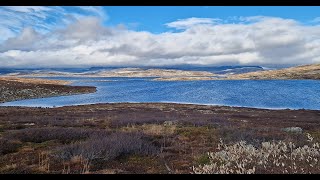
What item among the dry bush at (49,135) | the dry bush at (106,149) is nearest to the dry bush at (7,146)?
the dry bush at (49,135)

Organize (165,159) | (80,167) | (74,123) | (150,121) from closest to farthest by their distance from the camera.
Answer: (80,167)
(165,159)
(74,123)
(150,121)

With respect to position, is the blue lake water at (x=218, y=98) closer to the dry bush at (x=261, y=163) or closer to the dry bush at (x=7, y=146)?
the dry bush at (x=7, y=146)

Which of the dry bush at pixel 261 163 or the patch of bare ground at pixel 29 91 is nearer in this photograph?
the dry bush at pixel 261 163

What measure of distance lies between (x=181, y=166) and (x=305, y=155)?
467 centimetres

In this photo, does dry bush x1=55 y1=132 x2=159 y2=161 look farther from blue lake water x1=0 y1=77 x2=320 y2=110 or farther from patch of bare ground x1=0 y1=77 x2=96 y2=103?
patch of bare ground x1=0 y1=77 x2=96 y2=103

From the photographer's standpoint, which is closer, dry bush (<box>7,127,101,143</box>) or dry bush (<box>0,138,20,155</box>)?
dry bush (<box>0,138,20,155</box>)

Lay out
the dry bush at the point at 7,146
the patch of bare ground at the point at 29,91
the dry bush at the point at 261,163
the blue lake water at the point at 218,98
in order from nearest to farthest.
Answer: the dry bush at the point at 261,163 < the dry bush at the point at 7,146 < the blue lake water at the point at 218,98 < the patch of bare ground at the point at 29,91

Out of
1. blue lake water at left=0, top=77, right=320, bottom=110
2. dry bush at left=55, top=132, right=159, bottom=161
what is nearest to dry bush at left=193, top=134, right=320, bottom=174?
dry bush at left=55, top=132, right=159, bottom=161

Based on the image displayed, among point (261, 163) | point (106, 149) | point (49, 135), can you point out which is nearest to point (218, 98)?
point (49, 135)

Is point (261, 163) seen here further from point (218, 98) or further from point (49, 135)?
point (218, 98)

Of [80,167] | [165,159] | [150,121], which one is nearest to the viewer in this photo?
[80,167]

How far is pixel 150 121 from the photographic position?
28.0 m

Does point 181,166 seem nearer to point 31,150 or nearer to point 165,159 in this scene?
point 165,159
